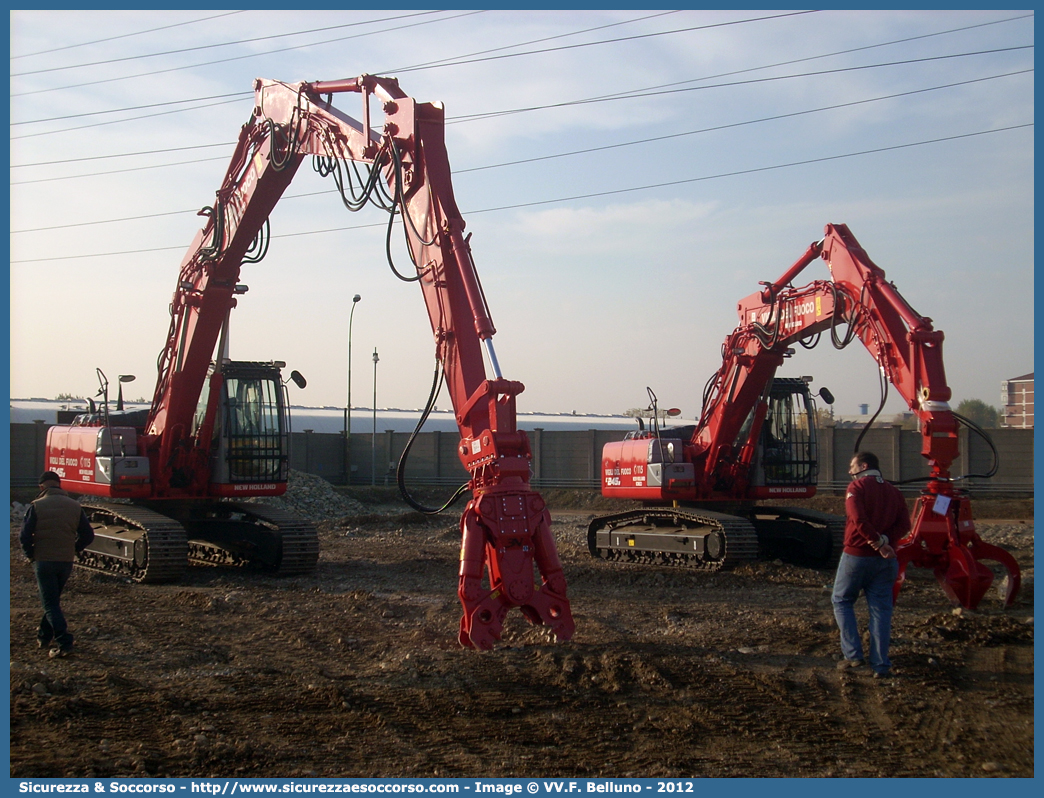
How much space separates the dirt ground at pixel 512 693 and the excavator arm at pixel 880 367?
71cm

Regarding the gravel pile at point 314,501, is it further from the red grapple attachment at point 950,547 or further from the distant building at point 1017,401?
the distant building at point 1017,401

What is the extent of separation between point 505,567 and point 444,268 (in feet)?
9.87

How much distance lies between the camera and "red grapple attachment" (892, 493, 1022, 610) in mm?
10148

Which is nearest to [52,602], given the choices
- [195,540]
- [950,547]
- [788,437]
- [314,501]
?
[195,540]

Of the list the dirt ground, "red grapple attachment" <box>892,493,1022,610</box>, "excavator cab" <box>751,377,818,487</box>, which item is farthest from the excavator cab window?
"red grapple attachment" <box>892,493,1022,610</box>

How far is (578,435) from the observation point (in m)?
34.8

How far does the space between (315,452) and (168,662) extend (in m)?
28.7

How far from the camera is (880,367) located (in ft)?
38.4

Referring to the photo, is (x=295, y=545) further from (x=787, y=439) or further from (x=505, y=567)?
(x=787, y=439)

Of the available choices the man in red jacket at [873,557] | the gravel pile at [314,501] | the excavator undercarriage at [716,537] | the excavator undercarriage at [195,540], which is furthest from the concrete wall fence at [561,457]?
the man in red jacket at [873,557]

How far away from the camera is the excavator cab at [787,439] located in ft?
50.7

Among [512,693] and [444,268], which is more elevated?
[444,268]

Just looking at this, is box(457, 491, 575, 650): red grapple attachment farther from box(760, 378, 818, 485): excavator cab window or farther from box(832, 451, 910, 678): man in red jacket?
box(760, 378, 818, 485): excavator cab window

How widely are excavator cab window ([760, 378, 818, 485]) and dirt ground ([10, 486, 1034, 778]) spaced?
152 inches
